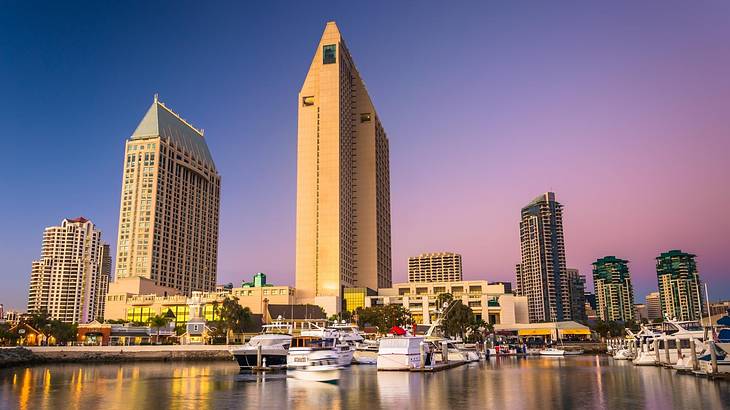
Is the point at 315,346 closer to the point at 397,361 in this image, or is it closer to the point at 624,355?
the point at 397,361

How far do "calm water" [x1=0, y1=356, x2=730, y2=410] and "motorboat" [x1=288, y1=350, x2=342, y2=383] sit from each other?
1783mm

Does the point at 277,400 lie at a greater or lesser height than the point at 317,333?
lesser

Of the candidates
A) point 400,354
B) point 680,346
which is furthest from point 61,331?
point 680,346

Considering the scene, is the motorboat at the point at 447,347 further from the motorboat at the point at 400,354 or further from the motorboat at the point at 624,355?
the motorboat at the point at 624,355

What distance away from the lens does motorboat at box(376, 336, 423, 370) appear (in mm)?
85062

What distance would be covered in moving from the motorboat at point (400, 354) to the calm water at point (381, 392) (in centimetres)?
355

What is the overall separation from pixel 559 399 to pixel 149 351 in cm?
11116

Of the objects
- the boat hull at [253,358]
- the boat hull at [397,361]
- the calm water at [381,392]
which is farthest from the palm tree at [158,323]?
the boat hull at [397,361]

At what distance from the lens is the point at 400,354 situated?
279 ft

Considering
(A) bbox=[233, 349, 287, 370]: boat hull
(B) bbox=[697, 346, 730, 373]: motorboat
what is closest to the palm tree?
(A) bbox=[233, 349, 287, 370]: boat hull

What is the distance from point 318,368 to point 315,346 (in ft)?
23.7

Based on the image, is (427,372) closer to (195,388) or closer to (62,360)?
(195,388)

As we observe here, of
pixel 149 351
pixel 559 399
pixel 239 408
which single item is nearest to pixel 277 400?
pixel 239 408

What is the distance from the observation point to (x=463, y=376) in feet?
263
